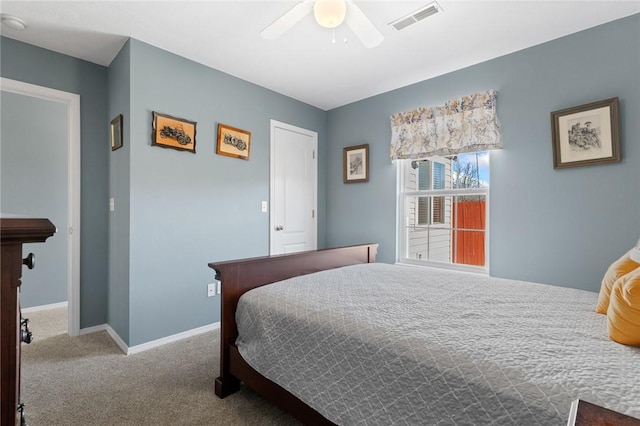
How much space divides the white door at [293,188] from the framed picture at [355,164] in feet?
1.34

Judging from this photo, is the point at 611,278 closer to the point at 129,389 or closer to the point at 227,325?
the point at 227,325

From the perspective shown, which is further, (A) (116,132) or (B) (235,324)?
(A) (116,132)

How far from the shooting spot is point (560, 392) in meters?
0.83

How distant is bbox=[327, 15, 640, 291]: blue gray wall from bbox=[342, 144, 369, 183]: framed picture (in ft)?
2.78

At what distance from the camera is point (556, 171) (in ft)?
8.08

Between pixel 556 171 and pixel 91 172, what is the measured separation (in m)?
4.06

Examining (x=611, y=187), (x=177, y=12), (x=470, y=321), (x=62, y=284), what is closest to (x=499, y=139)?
(x=611, y=187)

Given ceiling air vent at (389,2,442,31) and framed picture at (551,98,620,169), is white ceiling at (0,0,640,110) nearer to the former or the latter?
ceiling air vent at (389,2,442,31)

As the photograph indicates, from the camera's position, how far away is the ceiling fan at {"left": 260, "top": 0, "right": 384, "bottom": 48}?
5.52 ft

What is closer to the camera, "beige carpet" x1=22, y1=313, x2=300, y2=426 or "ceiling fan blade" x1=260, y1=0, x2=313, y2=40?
"beige carpet" x1=22, y1=313, x2=300, y2=426

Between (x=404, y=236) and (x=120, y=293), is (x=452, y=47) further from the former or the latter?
(x=120, y=293)

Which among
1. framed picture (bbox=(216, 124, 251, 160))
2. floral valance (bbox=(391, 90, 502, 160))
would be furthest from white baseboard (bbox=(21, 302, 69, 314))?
floral valance (bbox=(391, 90, 502, 160))

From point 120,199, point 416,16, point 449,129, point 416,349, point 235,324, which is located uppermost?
point 416,16

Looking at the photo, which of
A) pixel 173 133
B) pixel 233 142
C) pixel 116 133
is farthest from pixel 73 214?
pixel 233 142
